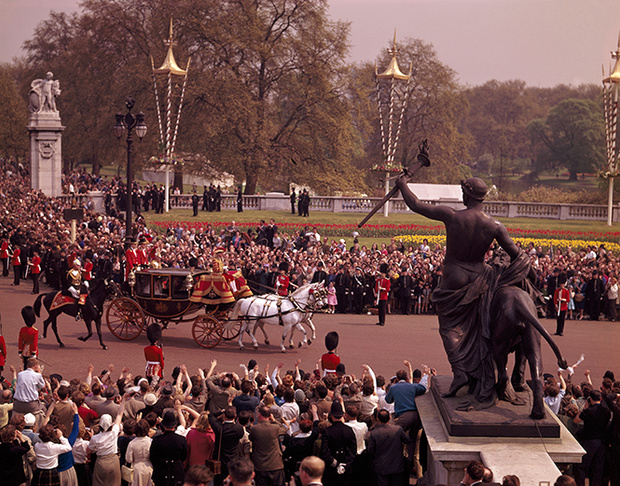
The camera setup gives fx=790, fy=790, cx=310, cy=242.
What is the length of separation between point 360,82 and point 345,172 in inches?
217

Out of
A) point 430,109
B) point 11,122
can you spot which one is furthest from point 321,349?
point 11,122

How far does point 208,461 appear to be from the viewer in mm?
8703

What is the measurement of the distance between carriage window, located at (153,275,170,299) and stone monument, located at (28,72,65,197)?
25678mm

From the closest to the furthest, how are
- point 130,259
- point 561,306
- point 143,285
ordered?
point 143,285 → point 561,306 → point 130,259

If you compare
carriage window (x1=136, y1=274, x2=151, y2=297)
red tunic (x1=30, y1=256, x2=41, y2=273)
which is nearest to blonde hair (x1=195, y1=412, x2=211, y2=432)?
carriage window (x1=136, y1=274, x2=151, y2=297)

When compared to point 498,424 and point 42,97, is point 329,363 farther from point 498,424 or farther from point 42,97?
point 42,97

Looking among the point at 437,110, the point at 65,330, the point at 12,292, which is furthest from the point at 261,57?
the point at 65,330

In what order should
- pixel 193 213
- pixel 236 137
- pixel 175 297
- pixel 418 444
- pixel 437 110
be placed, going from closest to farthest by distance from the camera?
pixel 418 444 < pixel 175 297 < pixel 193 213 < pixel 236 137 < pixel 437 110

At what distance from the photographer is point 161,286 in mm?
18141

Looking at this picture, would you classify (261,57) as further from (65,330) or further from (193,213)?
(65,330)

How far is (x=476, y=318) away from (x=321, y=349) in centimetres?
955

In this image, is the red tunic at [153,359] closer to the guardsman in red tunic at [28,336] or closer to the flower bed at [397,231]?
the guardsman in red tunic at [28,336]

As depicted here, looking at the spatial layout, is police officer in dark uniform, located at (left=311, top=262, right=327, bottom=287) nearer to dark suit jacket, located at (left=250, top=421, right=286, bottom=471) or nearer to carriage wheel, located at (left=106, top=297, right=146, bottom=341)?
carriage wheel, located at (left=106, top=297, right=146, bottom=341)

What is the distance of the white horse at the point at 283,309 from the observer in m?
18.0
